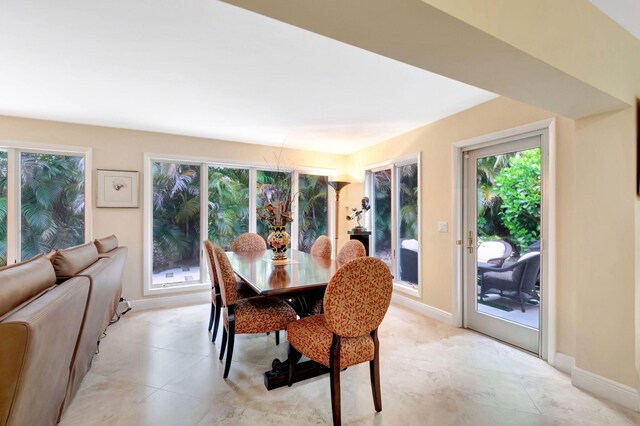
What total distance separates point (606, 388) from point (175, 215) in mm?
4687

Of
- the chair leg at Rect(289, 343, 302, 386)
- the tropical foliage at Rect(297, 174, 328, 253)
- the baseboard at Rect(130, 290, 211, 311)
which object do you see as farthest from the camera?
the tropical foliage at Rect(297, 174, 328, 253)

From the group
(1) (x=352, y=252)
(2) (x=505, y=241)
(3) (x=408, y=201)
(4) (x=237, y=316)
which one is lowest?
(4) (x=237, y=316)

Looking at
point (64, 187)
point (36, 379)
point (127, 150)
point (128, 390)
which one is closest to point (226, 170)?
point (127, 150)

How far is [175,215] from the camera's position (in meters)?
4.08

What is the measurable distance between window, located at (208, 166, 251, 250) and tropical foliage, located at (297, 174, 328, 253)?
3.08 ft

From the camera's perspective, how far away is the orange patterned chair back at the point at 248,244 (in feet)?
12.5

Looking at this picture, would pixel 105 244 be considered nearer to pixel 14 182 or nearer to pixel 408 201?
pixel 14 182

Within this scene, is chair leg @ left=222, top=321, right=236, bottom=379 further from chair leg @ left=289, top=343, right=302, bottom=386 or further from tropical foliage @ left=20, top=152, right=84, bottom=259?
tropical foliage @ left=20, top=152, right=84, bottom=259

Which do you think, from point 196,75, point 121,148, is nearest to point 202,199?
point 121,148

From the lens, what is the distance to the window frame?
363 cm

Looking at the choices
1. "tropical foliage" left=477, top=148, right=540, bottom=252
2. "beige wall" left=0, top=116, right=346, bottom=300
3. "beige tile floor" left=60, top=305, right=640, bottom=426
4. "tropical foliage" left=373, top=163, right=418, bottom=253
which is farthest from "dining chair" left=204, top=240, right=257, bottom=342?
"tropical foliage" left=477, top=148, right=540, bottom=252

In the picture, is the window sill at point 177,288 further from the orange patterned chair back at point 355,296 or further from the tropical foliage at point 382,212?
the orange patterned chair back at point 355,296

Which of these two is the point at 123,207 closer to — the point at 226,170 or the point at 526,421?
the point at 226,170

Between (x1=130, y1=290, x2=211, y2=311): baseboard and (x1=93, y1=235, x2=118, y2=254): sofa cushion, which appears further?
(x1=130, y1=290, x2=211, y2=311): baseboard
